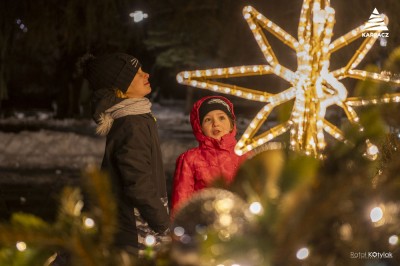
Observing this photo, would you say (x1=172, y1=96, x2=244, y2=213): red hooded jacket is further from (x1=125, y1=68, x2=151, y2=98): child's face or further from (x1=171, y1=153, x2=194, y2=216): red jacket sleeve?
(x1=125, y1=68, x2=151, y2=98): child's face

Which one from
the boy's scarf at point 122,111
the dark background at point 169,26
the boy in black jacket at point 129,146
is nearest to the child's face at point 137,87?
the boy in black jacket at point 129,146

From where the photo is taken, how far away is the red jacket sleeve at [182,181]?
3961 millimetres

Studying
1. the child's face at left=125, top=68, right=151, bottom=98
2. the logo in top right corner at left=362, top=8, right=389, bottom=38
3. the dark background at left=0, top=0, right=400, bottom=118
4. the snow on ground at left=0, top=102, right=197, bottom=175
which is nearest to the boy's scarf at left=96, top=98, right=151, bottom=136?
the child's face at left=125, top=68, right=151, bottom=98

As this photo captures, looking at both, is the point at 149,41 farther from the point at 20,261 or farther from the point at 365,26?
the point at 20,261

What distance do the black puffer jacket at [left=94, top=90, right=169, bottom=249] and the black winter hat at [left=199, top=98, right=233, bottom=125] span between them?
2.57 feet

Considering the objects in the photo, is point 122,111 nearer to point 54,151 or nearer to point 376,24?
point 376,24

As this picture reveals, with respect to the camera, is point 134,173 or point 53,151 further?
point 53,151

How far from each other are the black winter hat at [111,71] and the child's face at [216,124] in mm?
776

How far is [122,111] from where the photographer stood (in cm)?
331

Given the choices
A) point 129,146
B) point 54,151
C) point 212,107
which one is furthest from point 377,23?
point 54,151

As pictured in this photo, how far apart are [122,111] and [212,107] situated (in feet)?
3.03

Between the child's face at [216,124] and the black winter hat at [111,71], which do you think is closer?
the black winter hat at [111,71]

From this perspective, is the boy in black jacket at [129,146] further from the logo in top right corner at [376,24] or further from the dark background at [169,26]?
the logo in top right corner at [376,24]

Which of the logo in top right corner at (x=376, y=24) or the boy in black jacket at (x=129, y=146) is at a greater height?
the logo in top right corner at (x=376, y=24)
